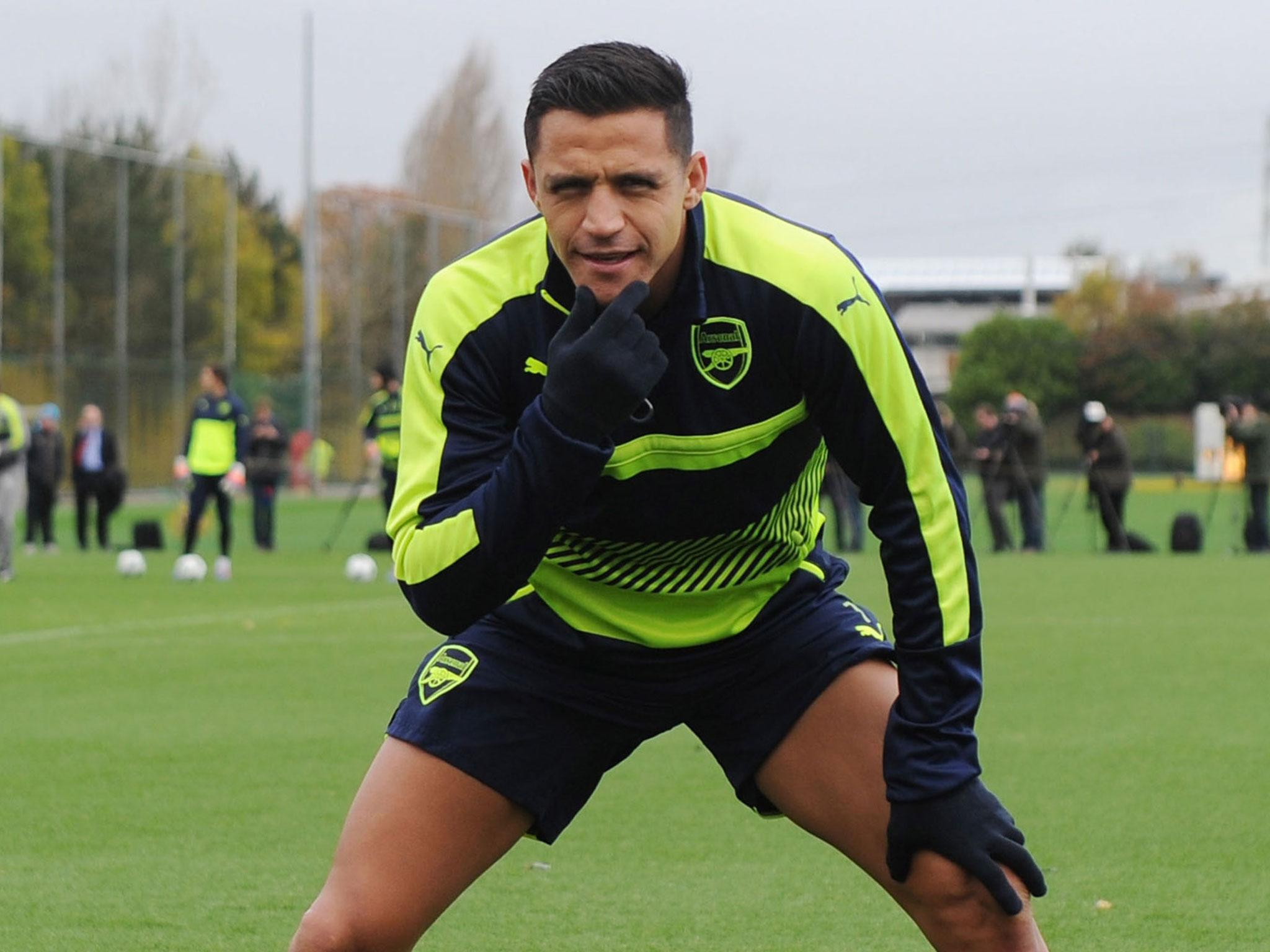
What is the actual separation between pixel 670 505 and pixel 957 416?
5734 centimetres

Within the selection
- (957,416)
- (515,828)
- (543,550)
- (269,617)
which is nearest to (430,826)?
(515,828)

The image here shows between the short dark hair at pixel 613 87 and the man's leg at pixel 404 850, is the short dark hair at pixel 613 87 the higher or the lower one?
the higher one

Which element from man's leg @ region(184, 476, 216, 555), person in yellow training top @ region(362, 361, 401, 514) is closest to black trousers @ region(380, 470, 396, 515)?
person in yellow training top @ region(362, 361, 401, 514)

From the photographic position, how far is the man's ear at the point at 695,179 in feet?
11.8

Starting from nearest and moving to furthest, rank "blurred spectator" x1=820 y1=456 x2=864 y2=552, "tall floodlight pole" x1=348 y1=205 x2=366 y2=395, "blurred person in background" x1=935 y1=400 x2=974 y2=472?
"blurred spectator" x1=820 y1=456 x2=864 y2=552
"blurred person in background" x1=935 y1=400 x2=974 y2=472
"tall floodlight pole" x1=348 y1=205 x2=366 y2=395

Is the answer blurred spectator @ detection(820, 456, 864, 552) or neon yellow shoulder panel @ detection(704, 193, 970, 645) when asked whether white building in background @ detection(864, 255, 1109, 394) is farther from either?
neon yellow shoulder panel @ detection(704, 193, 970, 645)

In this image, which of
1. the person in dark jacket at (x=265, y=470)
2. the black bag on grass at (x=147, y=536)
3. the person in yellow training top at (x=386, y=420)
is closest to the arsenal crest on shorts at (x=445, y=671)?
the person in yellow training top at (x=386, y=420)

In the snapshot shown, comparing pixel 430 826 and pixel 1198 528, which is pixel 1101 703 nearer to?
pixel 430 826

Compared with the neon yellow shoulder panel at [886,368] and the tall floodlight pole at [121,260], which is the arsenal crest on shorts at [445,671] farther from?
the tall floodlight pole at [121,260]

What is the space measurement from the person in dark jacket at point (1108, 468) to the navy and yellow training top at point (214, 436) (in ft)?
35.4

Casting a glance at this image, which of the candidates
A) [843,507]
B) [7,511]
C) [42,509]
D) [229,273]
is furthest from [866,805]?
[229,273]

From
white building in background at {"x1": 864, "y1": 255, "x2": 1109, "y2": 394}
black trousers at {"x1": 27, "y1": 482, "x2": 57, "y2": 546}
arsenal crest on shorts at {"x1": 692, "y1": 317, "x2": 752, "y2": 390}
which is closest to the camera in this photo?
arsenal crest on shorts at {"x1": 692, "y1": 317, "x2": 752, "y2": 390}

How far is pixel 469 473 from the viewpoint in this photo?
355cm

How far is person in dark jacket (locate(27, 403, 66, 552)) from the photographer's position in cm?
2378
